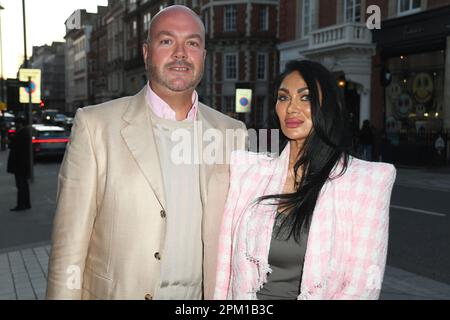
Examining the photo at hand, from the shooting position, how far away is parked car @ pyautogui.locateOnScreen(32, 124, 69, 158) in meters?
17.4

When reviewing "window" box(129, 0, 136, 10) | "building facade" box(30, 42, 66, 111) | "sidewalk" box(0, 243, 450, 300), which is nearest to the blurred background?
"sidewalk" box(0, 243, 450, 300)

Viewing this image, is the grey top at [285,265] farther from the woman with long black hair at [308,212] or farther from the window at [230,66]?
the window at [230,66]

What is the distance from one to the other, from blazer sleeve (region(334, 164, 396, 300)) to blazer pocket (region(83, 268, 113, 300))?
1081mm

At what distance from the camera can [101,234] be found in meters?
2.10

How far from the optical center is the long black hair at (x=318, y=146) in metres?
2.11

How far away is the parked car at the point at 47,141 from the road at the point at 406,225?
5190 millimetres

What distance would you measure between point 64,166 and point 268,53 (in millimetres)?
36431

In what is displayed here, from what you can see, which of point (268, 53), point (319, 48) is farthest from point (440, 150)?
point (268, 53)

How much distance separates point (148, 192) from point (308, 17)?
2431 centimetres

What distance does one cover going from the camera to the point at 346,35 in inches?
793

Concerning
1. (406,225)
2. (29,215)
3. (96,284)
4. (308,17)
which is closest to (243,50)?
(308,17)

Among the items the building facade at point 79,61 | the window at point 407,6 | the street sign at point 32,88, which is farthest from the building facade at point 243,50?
the building facade at point 79,61

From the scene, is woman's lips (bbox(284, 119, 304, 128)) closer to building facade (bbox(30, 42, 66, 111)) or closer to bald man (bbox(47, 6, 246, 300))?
bald man (bbox(47, 6, 246, 300))
